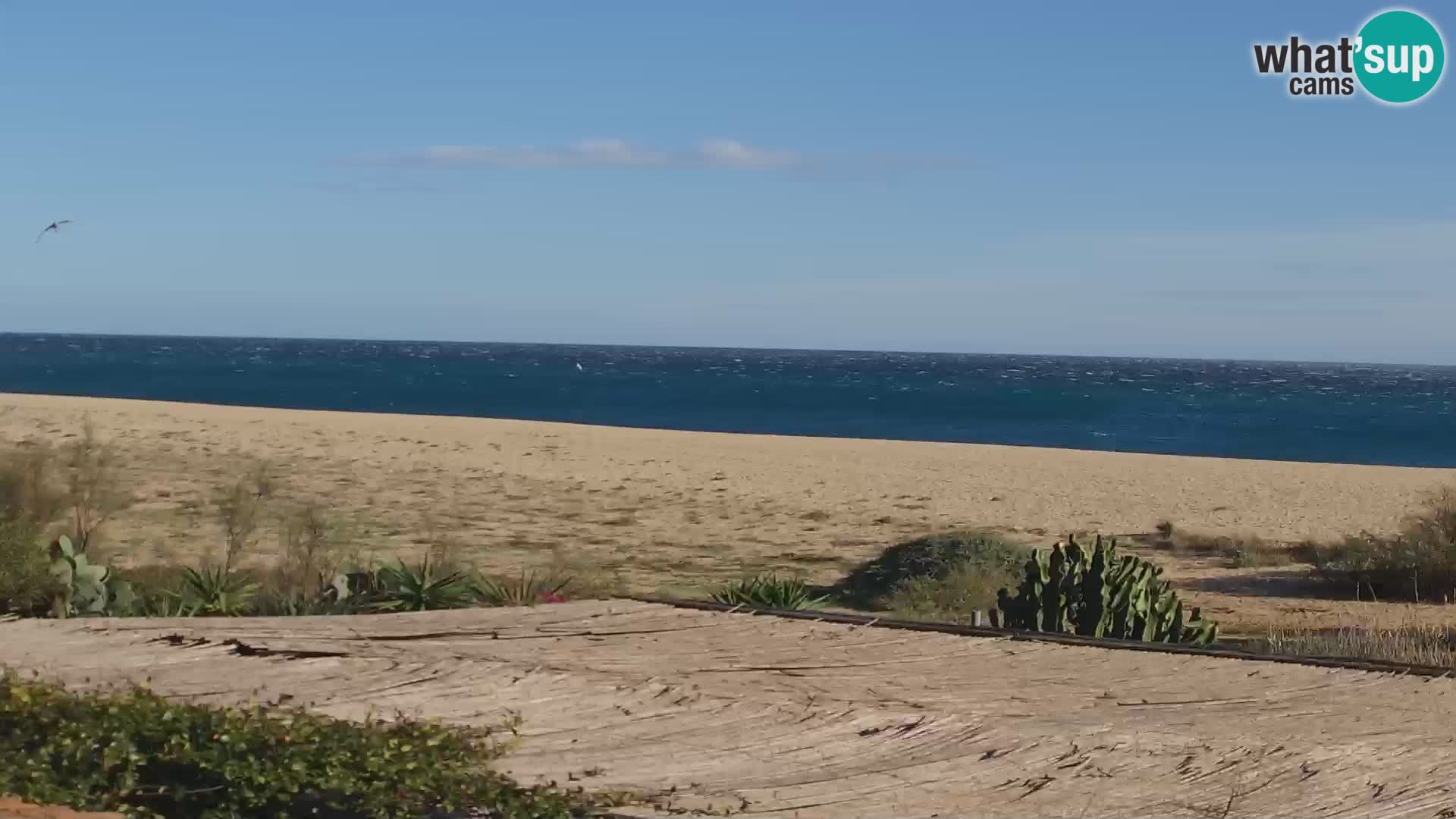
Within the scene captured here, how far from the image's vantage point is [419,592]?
10.2 m

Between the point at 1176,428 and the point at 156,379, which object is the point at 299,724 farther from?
the point at 156,379

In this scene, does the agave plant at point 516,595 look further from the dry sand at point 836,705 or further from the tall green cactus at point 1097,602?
the tall green cactus at point 1097,602

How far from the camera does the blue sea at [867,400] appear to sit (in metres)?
58.3

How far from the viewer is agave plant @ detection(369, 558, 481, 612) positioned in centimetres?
1020

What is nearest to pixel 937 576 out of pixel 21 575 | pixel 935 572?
pixel 935 572

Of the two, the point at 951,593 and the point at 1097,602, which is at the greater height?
the point at 1097,602

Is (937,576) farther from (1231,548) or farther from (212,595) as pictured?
(212,595)

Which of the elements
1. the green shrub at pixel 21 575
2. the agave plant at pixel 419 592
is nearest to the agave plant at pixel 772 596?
the agave plant at pixel 419 592

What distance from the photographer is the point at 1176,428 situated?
6353cm

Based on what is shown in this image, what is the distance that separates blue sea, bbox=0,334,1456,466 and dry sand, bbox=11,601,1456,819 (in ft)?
150

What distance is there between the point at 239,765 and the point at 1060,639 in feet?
15.9

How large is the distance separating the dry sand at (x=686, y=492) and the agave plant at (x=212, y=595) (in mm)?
4929

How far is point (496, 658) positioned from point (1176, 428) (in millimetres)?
59611

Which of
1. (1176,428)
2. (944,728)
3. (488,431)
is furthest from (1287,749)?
(1176,428)
